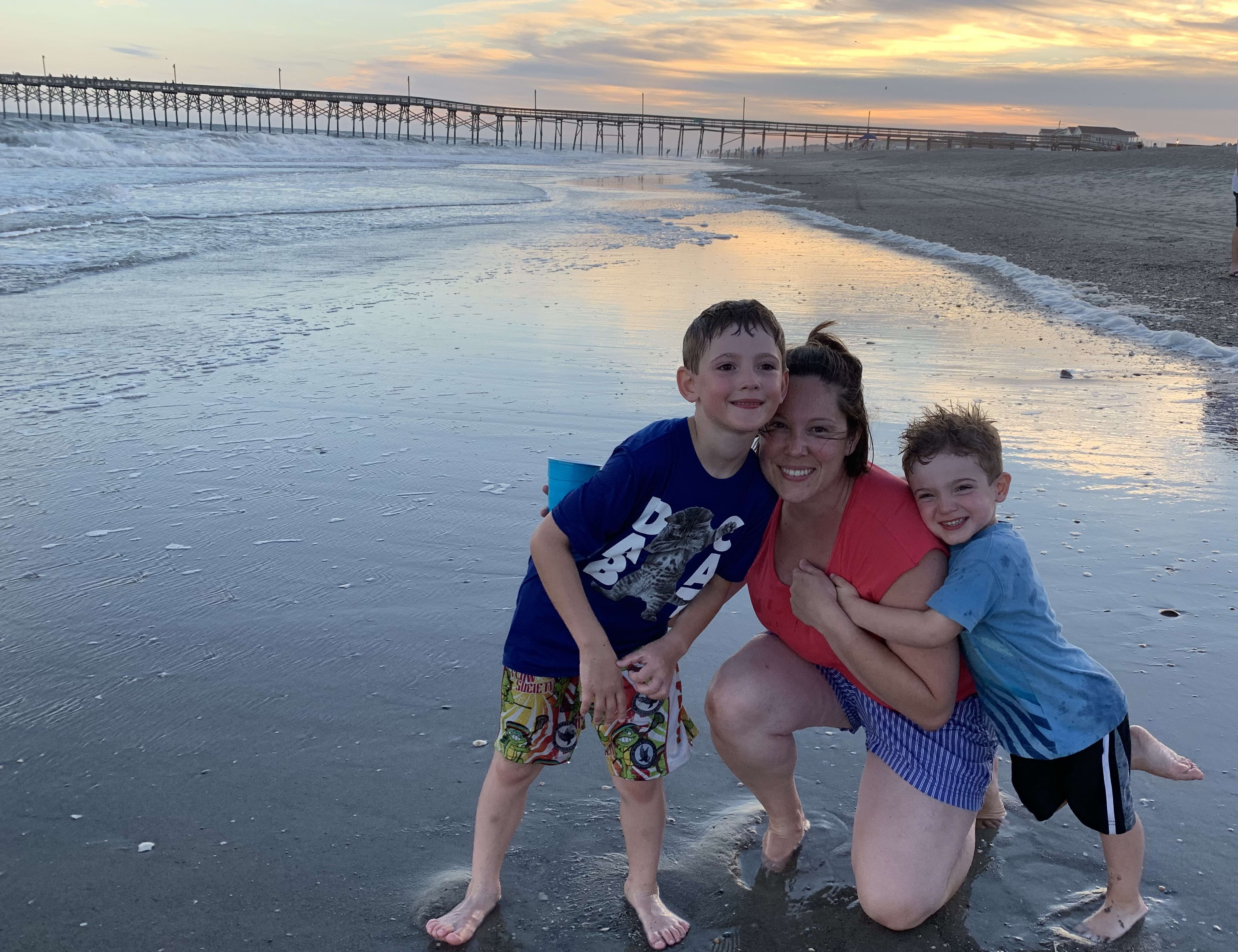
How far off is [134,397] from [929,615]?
497 cm

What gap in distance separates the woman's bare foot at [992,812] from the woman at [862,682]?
164mm

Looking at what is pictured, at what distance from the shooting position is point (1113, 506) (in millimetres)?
4426

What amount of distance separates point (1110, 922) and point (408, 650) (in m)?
2.07

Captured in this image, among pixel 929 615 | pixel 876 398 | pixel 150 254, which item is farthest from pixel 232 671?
pixel 150 254

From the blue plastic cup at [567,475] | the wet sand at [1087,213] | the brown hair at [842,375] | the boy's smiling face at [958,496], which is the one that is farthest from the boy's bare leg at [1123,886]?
the wet sand at [1087,213]

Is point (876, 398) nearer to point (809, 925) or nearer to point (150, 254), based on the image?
point (809, 925)

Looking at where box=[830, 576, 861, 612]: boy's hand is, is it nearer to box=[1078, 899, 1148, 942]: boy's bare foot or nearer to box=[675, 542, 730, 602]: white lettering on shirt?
box=[675, 542, 730, 602]: white lettering on shirt

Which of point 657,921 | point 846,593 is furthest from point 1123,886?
point 657,921

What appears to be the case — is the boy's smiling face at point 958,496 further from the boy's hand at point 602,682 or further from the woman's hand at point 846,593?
the boy's hand at point 602,682

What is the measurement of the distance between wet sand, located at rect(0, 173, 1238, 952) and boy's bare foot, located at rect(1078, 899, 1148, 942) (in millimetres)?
33

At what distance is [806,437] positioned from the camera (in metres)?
2.20

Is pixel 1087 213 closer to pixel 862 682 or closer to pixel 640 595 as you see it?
pixel 862 682

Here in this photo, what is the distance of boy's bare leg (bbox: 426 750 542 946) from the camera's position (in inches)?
84.7

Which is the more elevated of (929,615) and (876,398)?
(929,615)
